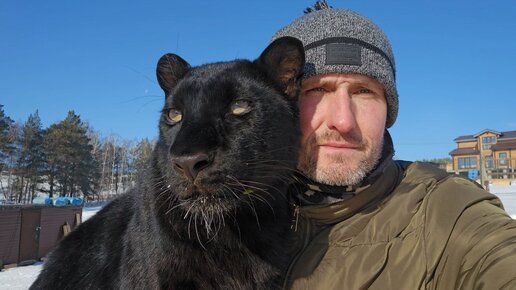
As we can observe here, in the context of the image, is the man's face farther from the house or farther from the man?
the house

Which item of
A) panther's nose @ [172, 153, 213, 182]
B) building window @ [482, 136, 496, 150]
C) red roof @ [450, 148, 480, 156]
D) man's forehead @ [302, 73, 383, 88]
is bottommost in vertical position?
panther's nose @ [172, 153, 213, 182]

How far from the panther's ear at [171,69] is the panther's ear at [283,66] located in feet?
1.91

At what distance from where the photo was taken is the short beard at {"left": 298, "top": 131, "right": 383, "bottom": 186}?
2621 mm

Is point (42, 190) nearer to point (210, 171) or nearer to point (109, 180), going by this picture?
point (109, 180)

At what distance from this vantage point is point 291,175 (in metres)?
2.61

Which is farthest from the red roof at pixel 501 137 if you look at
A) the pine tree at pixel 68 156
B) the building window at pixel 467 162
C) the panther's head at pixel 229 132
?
the panther's head at pixel 229 132

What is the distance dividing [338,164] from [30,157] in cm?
6705

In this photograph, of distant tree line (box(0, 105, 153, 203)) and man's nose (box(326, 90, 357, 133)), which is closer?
man's nose (box(326, 90, 357, 133))

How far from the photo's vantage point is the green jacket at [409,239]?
6.44 feet

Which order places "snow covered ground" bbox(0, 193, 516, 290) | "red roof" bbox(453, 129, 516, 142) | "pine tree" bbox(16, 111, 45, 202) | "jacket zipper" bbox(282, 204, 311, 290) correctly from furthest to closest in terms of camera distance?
"red roof" bbox(453, 129, 516, 142)
"pine tree" bbox(16, 111, 45, 202)
"snow covered ground" bbox(0, 193, 516, 290)
"jacket zipper" bbox(282, 204, 311, 290)

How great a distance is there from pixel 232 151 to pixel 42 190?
235 ft

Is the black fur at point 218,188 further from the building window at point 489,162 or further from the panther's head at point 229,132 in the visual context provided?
the building window at point 489,162

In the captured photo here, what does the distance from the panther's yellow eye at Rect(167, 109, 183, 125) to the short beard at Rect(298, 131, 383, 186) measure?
86 centimetres

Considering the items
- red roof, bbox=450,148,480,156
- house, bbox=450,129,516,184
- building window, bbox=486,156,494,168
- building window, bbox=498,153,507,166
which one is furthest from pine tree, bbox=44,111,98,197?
building window, bbox=498,153,507,166
